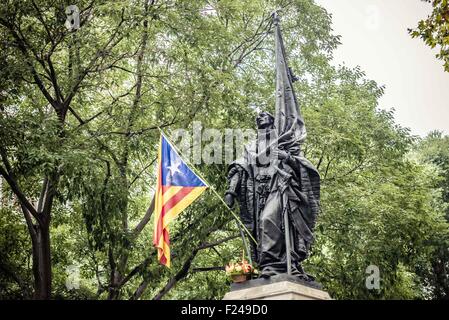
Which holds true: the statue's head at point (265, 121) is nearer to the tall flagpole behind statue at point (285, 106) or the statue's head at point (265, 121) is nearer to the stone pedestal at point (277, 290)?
the tall flagpole behind statue at point (285, 106)

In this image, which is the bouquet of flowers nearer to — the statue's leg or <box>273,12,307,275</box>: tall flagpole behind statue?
the statue's leg

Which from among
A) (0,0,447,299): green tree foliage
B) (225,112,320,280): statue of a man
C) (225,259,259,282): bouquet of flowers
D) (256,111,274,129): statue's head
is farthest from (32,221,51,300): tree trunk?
(225,259,259,282): bouquet of flowers

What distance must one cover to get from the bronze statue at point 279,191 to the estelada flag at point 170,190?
70 centimetres

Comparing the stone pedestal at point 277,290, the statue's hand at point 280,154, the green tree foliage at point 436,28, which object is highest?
the green tree foliage at point 436,28

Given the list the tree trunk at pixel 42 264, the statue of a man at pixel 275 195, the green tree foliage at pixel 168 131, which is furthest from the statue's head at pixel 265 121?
the tree trunk at pixel 42 264

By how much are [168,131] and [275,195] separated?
664cm

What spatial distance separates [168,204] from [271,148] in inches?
76.1

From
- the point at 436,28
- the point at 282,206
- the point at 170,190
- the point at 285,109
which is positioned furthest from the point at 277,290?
the point at 436,28

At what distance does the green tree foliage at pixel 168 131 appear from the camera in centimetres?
1488

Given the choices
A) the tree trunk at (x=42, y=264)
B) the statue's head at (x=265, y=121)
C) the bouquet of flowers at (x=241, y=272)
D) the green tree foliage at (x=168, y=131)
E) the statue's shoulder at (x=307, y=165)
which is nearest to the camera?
the bouquet of flowers at (x=241, y=272)

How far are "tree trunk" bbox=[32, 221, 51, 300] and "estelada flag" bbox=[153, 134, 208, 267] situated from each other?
499 cm

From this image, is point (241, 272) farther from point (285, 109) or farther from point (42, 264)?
point (42, 264)

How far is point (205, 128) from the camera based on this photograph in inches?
637

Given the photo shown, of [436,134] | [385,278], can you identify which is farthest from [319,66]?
[436,134]
